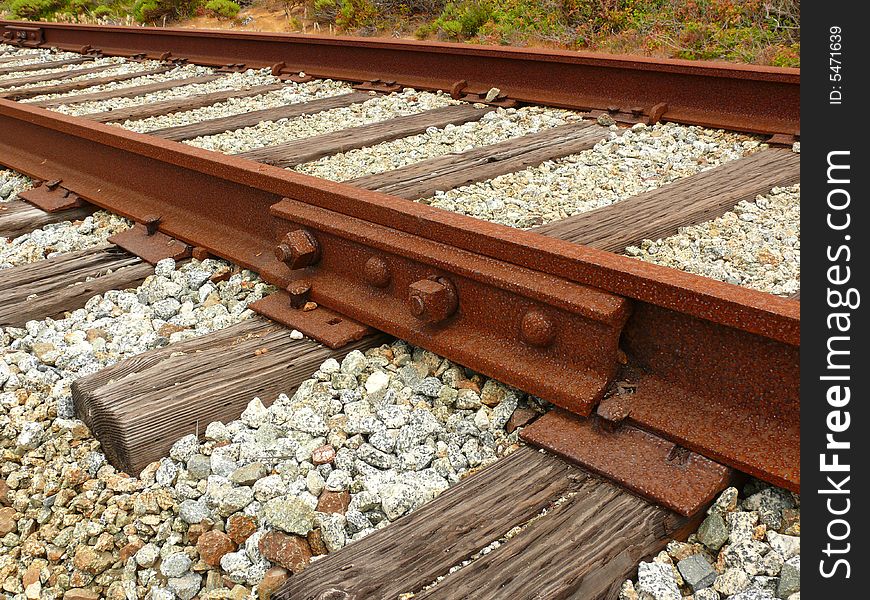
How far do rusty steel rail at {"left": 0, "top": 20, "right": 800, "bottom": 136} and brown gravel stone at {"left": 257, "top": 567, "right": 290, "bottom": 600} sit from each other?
3.14m

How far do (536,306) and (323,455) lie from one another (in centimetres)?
69

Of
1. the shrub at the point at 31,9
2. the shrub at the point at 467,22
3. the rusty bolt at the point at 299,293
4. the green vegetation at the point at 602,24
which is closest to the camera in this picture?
the rusty bolt at the point at 299,293

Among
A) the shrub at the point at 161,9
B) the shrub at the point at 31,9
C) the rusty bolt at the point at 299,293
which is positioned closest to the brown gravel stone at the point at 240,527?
the rusty bolt at the point at 299,293

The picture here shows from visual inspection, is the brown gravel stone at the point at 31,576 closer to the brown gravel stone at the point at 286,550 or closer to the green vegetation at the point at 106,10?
the brown gravel stone at the point at 286,550

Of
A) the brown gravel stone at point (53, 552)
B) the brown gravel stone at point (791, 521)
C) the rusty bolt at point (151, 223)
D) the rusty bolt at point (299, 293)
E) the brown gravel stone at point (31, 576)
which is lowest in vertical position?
the brown gravel stone at point (31, 576)

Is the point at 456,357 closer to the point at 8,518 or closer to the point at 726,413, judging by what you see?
the point at 726,413

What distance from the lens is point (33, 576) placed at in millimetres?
2029

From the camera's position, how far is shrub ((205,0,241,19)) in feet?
57.3

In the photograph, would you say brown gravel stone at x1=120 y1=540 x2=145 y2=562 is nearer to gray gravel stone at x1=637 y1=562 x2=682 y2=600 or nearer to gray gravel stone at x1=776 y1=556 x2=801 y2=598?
gray gravel stone at x1=637 y1=562 x2=682 y2=600

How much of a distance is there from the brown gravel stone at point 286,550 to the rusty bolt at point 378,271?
0.94 metres

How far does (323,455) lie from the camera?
209 cm

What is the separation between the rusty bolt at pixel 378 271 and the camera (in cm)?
256

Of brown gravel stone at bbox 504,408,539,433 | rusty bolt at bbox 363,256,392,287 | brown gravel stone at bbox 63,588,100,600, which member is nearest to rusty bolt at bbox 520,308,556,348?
brown gravel stone at bbox 504,408,539,433

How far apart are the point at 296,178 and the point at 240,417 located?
0.96 meters
